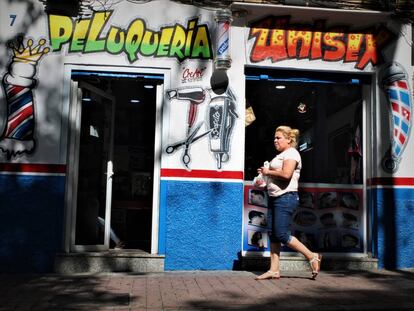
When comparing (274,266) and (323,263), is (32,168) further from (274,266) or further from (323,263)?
(323,263)

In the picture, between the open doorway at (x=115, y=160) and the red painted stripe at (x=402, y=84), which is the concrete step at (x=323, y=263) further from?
the red painted stripe at (x=402, y=84)

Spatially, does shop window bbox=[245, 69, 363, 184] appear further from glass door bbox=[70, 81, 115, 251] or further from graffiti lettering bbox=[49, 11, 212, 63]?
glass door bbox=[70, 81, 115, 251]

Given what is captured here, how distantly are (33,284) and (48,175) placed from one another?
1.60 meters

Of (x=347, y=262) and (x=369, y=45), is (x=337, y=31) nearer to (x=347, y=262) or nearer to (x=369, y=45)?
(x=369, y=45)

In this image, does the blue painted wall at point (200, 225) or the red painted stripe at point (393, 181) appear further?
the red painted stripe at point (393, 181)

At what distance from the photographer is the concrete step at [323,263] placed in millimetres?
7695

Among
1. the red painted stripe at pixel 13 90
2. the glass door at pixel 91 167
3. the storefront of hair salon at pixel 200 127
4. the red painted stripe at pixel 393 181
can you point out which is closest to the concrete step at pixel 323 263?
the storefront of hair salon at pixel 200 127

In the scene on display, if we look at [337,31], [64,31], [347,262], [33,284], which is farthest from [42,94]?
[347,262]

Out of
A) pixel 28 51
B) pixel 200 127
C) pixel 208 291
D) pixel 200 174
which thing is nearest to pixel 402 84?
pixel 200 127

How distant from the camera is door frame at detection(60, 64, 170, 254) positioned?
7.55m

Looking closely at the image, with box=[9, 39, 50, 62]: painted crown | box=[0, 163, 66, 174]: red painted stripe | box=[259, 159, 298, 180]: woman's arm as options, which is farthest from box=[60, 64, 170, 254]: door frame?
box=[259, 159, 298, 180]: woman's arm

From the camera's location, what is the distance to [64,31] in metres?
7.65

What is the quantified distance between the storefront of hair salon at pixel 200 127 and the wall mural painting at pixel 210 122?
21mm

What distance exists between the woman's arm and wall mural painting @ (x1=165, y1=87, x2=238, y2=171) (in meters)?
1.16
